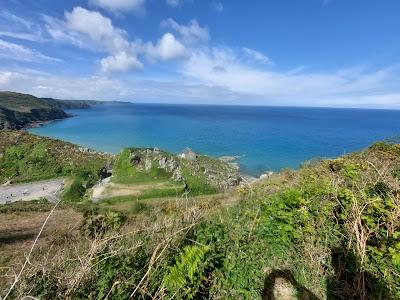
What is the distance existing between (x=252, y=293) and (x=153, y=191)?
980 inches

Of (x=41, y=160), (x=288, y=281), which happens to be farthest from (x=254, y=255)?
(x=41, y=160)

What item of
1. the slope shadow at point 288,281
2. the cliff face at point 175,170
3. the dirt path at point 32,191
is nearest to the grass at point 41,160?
the dirt path at point 32,191

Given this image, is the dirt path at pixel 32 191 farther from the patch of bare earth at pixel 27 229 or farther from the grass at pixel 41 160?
the patch of bare earth at pixel 27 229

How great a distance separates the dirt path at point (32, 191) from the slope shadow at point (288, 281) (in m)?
31.7

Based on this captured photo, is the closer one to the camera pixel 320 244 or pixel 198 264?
pixel 198 264

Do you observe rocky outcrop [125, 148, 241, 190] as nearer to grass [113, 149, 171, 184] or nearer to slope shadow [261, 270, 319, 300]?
grass [113, 149, 171, 184]

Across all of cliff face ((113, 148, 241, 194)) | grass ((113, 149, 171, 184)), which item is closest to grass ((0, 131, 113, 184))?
grass ((113, 149, 171, 184))

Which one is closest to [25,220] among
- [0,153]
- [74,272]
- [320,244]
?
[74,272]

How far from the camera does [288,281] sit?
4461 mm

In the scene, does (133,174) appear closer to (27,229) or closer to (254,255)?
(27,229)

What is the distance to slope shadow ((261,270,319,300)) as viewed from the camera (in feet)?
14.1

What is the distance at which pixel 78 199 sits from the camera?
30781 mm

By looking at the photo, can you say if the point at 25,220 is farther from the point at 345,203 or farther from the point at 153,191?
the point at 345,203

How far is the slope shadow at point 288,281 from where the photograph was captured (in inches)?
169
